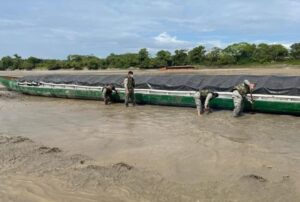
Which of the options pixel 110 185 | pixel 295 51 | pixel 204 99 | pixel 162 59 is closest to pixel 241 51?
pixel 295 51

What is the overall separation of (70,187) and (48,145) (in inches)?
150

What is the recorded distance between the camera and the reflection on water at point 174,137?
7918mm

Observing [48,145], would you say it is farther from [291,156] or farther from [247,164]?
[291,156]

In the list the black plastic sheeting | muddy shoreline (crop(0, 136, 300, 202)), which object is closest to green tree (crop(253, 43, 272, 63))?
the black plastic sheeting

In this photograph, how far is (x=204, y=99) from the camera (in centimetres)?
1512

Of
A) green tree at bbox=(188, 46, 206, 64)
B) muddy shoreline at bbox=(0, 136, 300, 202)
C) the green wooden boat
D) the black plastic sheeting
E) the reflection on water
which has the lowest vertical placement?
the reflection on water

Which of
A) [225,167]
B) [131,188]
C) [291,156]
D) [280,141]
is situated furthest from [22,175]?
[280,141]

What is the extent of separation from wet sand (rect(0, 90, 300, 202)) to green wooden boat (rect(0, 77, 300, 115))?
1.53 feet

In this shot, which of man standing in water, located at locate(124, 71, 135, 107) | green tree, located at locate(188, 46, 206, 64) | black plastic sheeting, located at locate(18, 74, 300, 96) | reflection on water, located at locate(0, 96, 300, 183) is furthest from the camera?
green tree, located at locate(188, 46, 206, 64)

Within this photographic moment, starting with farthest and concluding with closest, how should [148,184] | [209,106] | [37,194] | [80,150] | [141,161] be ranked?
[209,106]
[80,150]
[141,161]
[148,184]
[37,194]

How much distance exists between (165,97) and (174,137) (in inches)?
263

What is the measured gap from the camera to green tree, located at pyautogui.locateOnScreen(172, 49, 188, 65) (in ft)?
201

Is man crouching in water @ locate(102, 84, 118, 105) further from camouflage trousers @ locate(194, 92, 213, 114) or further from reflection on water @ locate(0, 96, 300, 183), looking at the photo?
camouflage trousers @ locate(194, 92, 213, 114)

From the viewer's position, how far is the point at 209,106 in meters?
15.3
